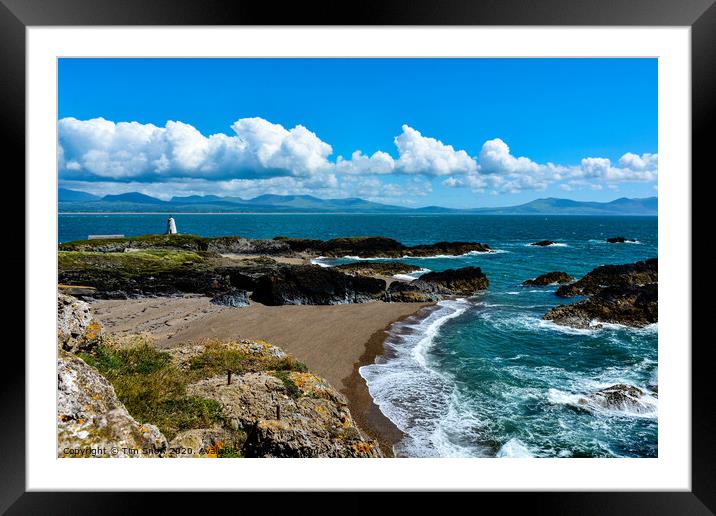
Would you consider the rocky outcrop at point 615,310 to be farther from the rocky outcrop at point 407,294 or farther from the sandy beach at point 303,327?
the sandy beach at point 303,327

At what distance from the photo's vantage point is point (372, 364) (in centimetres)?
763

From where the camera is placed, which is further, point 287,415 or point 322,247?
point 322,247

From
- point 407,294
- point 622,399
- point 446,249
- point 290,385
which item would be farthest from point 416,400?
point 446,249

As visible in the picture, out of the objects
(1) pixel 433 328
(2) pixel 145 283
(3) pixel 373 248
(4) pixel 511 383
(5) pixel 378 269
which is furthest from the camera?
(3) pixel 373 248

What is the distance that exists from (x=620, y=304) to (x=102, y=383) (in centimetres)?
1272

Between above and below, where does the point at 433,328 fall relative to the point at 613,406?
above

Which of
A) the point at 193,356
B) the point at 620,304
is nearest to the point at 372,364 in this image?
the point at 193,356

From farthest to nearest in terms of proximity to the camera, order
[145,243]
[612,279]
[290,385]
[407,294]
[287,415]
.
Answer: [145,243] < [612,279] < [407,294] < [290,385] < [287,415]

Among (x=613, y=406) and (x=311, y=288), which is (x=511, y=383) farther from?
(x=311, y=288)

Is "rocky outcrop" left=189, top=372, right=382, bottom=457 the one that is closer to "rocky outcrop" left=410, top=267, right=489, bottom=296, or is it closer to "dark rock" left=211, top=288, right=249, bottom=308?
"dark rock" left=211, top=288, right=249, bottom=308

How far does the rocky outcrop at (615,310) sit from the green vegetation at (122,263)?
13.9m

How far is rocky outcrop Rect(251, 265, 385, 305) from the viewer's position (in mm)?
12797

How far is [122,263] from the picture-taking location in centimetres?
1475
